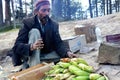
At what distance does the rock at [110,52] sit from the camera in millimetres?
4172

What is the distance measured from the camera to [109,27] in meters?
9.30

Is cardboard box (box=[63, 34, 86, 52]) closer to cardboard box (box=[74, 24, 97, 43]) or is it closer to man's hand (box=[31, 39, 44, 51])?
cardboard box (box=[74, 24, 97, 43])

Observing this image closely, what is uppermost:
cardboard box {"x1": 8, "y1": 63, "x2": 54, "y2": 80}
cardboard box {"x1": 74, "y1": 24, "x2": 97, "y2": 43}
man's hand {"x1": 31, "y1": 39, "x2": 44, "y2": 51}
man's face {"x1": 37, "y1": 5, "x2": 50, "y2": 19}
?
man's face {"x1": 37, "y1": 5, "x2": 50, "y2": 19}

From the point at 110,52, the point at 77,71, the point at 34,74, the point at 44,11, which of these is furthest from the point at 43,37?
the point at 77,71

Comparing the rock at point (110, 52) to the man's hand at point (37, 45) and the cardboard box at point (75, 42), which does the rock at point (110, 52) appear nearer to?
the man's hand at point (37, 45)

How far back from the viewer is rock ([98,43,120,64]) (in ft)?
13.7

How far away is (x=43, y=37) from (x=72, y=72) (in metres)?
1.00

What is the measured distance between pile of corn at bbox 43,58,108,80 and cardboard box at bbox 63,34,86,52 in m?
2.34

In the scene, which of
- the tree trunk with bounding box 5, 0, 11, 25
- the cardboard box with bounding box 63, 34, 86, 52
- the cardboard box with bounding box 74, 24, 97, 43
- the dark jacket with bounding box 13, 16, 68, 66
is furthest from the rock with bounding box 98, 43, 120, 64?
the tree trunk with bounding box 5, 0, 11, 25

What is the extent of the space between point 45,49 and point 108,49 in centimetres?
90

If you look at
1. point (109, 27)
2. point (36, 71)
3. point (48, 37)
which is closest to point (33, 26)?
point (48, 37)

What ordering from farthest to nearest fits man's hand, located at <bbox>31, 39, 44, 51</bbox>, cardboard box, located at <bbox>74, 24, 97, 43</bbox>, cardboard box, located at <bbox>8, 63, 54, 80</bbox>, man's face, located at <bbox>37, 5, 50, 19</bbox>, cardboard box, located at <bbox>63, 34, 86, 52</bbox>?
cardboard box, located at <bbox>74, 24, 97, 43</bbox>, cardboard box, located at <bbox>63, 34, 86, 52</bbox>, man's face, located at <bbox>37, 5, 50, 19</bbox>, man's hand, located at <bbox>31, 39, 44, 51</bbox>, cardboard box, located at <bbox>8, 63, 54, 80</bbox>

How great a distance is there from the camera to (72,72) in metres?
3.51

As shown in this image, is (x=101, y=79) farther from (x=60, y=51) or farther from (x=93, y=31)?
(x=93, y=31)
